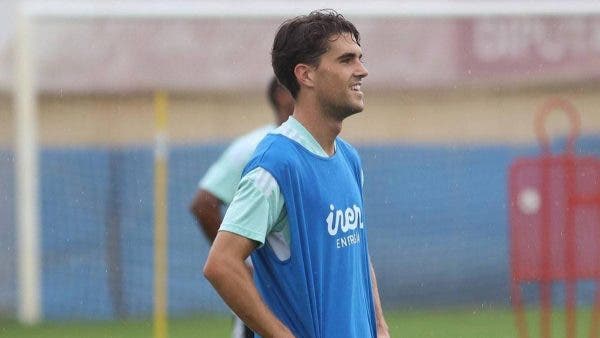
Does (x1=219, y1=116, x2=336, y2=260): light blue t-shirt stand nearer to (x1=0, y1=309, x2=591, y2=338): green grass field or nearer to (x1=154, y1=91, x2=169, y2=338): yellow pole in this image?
(x1=154, y1=91, x2=169, y2=338): yellow pole

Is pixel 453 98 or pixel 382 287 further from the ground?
pixel 453 98

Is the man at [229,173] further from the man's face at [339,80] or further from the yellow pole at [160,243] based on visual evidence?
the yellow pole at [160,243]

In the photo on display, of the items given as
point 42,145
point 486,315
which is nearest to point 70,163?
→ point 42,145

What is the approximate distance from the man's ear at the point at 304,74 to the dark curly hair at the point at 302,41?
13 mm

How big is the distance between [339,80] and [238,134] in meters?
11.2

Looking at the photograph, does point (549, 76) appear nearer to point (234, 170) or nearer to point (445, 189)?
point (445, 189)

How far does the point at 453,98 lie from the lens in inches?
Answer: 603

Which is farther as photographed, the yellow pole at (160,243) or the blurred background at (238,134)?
the blurred background at (238,134)

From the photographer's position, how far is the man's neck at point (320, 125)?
4227 mm

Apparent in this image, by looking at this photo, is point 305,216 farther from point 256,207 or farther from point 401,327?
point 401,327

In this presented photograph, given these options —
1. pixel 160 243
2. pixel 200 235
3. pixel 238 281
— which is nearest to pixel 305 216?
pixel 238 281

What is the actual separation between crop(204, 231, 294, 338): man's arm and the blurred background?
9.65m

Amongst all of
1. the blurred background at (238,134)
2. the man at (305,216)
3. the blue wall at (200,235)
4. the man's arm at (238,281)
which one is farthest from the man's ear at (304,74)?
the blue wall at (200,235)

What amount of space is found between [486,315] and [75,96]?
16.7 feet
